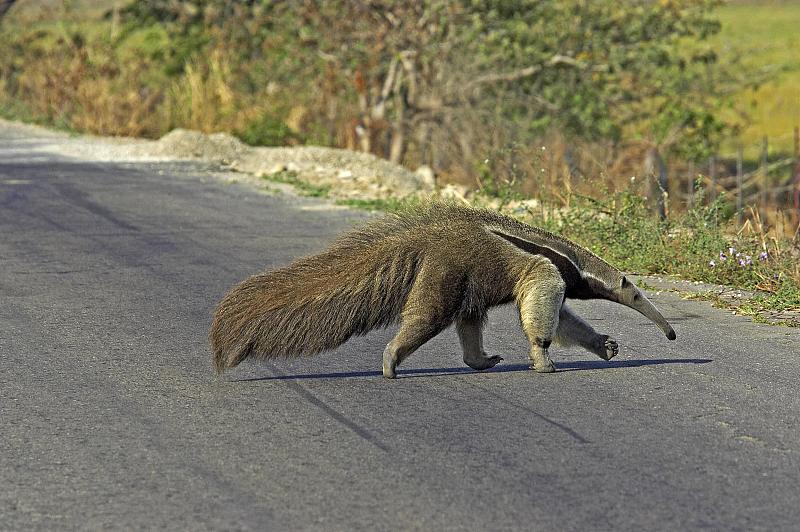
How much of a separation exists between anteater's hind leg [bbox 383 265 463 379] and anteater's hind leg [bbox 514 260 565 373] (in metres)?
0.34

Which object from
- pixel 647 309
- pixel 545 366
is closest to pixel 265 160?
pixel 647 309

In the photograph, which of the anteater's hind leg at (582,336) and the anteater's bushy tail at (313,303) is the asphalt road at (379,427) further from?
the anteater's bushy tail at (313,303)

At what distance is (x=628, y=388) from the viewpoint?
6.82 m

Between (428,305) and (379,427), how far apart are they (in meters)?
0.99

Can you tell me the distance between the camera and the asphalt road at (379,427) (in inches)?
190

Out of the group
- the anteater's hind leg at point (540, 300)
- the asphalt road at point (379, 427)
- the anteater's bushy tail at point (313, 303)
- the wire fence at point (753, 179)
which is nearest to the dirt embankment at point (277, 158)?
the wire fence at point (753, 179)

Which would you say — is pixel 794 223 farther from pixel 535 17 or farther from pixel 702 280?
pixel 535 17

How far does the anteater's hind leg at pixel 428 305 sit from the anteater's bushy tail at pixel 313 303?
0.06 meters

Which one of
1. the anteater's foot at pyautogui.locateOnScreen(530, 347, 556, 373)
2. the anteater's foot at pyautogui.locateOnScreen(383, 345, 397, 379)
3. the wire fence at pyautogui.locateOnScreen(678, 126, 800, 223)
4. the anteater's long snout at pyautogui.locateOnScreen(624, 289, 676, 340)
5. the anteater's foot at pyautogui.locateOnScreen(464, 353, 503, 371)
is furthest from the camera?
the wire fence at pyautogui.locateOnScreen(678, 126, 800, 223)

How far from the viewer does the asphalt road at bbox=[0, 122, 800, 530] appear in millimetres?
4832

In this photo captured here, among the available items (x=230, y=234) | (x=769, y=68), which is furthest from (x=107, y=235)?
(x=769, y=68)

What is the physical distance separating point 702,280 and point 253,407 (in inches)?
203

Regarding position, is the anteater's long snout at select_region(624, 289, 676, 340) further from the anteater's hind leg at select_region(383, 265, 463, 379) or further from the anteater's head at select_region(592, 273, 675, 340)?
the anteater's hind leg at select_region(383, 265, 463, 379)

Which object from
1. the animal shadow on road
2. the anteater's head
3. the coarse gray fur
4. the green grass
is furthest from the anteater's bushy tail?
the green grass
